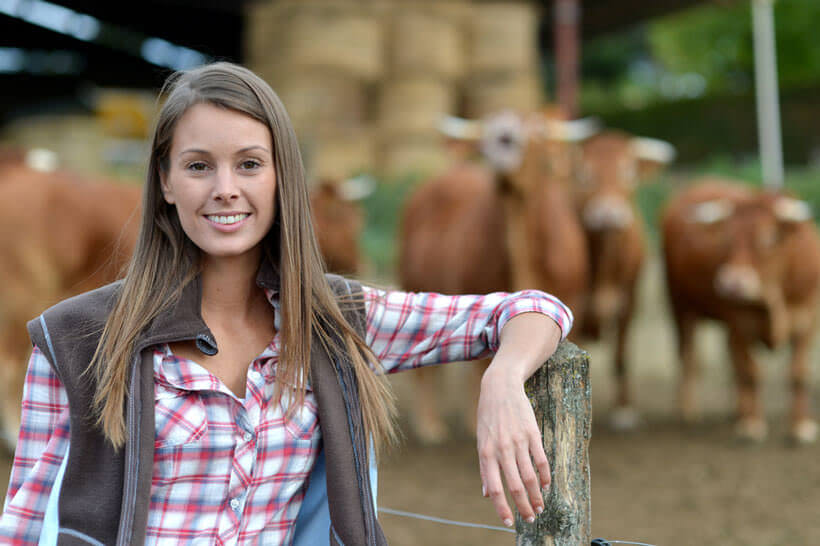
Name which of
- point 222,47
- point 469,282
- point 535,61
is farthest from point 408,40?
point 469,282

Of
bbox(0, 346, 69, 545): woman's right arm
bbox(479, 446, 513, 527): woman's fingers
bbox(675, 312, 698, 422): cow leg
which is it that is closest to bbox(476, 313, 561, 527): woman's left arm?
bbox(479, 446, 513, 527): woman's fingers

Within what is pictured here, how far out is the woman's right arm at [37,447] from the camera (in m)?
1.45

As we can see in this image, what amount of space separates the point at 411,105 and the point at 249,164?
1155cm

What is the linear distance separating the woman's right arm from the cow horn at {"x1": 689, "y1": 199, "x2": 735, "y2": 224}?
508 centimetres

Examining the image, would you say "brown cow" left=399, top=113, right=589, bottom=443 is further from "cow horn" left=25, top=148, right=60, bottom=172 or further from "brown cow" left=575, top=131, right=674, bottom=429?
"cow horn" left=25, top=148, right=60, bottom=172

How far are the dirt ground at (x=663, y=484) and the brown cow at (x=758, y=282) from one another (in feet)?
1.27

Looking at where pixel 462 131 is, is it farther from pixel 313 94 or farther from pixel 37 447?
pixel 313 94

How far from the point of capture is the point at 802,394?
220 inches

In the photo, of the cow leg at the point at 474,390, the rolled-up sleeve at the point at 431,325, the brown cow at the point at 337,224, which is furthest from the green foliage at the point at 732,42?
the rolled-up sleeve at the point at 431,325

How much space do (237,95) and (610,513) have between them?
3354 millimetres

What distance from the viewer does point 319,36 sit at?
12289 mm

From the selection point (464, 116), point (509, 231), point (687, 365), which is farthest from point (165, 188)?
point (464, 116)

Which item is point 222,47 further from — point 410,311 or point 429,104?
point 410,311

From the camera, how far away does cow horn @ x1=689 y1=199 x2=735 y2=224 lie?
5.74 m
